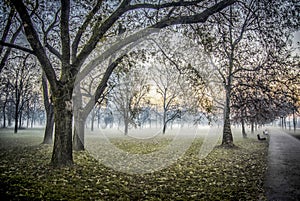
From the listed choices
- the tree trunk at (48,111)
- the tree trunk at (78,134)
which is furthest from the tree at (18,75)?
the tree trunk at (78,134)

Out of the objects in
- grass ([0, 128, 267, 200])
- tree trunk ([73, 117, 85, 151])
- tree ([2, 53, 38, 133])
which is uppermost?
tree ([2, 53, 38, 133])

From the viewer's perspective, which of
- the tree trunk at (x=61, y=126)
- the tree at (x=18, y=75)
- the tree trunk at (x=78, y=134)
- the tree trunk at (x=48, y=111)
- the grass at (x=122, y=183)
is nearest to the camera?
the grass at (x=122, y=183)

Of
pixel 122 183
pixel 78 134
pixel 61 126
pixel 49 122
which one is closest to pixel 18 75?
pixel 49 122

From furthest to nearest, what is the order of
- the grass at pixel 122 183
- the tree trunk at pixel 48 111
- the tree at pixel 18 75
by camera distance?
the tree at pixel 18 75 < the tree trunk at pixel 48 111 < the grass at pixel 122 183

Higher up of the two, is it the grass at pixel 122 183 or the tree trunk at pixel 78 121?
the tree trunk at pixel 78 121

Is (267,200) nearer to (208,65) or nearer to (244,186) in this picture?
(244,186)

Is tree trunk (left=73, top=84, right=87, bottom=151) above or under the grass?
above

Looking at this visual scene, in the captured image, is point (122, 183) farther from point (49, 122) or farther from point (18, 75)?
point (18, 75)

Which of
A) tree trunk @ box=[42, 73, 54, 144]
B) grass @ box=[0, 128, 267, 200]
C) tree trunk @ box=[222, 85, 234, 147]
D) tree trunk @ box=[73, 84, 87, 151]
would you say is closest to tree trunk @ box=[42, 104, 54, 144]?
tree trunk @ box=[42, 73, 54, 144]

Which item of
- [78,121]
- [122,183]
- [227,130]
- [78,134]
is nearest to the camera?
[122,183]

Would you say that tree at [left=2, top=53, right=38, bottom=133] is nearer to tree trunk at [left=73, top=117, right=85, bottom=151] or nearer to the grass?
tree trunk at [left=73, top=117, right=85, bottom=151]

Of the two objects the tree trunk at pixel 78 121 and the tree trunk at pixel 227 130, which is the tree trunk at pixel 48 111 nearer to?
the tree trunk at pixel 78 121

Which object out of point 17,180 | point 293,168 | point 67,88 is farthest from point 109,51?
point 293,168

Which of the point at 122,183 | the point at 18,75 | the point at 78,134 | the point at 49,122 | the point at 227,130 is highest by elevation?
the point at 18,75
